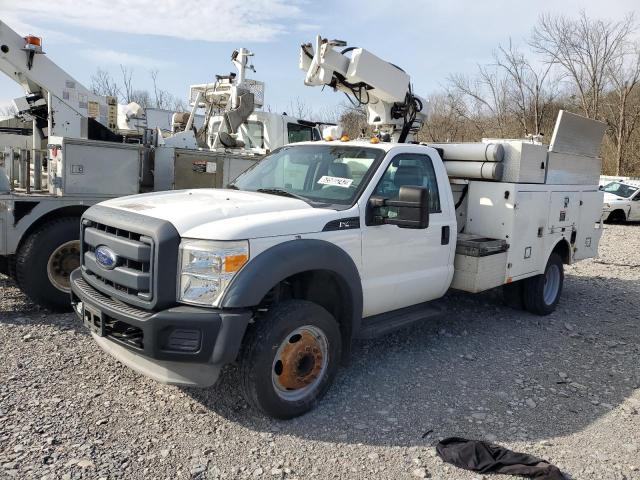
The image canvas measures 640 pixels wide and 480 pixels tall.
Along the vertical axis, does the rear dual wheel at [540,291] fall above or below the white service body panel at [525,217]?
below

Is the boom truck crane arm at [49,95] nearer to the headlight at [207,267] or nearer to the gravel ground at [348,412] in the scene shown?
Answer: the gravel ground at [348,412]

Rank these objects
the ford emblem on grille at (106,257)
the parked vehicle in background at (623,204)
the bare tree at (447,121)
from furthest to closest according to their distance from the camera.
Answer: the bare tree at (447,121)
the parked vehicle in background at (623,204)
the ford emblem on grille at (106,257)

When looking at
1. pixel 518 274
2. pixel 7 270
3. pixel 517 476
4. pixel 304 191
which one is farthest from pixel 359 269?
pixel 7 270

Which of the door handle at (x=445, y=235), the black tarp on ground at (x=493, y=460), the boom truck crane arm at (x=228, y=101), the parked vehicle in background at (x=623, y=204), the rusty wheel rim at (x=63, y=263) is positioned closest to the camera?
the black tarp on ground at (x=493, y=460)

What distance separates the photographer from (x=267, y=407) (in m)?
3.63

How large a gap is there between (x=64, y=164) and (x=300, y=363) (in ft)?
11.9

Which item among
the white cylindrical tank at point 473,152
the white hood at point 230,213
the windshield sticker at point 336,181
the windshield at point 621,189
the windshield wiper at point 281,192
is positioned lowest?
the white hood at point 230,213

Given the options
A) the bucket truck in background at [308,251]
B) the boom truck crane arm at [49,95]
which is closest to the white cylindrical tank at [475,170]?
the bucket truck in background at [308,251]

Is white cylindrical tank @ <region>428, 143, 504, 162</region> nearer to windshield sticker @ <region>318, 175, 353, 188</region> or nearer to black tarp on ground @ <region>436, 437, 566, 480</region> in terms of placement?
windshield sticker @ <region>318, 175, 353, 188</region>

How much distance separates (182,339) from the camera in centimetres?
333

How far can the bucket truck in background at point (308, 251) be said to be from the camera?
334 centimetres

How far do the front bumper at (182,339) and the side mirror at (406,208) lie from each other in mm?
1417

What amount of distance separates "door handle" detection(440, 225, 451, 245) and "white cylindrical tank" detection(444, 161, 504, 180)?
1.06m

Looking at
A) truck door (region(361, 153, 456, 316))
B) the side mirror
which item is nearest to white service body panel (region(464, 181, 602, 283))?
truck door (region(361, 153, 456, 316))
